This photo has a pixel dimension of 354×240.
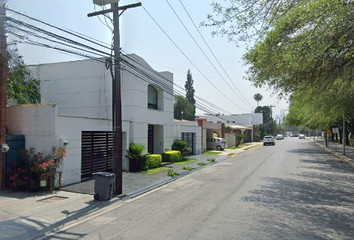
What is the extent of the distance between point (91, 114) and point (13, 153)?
24.6ft

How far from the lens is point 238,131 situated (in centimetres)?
5981

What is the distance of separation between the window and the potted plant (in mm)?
4784

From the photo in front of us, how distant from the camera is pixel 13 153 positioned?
1120 cm

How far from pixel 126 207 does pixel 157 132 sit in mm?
13213

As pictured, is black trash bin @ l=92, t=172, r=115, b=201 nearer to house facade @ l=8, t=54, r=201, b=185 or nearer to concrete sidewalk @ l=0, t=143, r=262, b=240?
concrete sidewalk @ l=0, t=143, r=262, b=240

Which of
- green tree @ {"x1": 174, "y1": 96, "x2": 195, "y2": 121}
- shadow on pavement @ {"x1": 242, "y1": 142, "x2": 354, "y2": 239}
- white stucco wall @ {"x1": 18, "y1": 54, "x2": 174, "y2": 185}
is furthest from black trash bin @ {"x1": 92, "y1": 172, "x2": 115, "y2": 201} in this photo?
green tree @ {"x1": 174, "y1": 96, "x2": 195, "y2": 121}

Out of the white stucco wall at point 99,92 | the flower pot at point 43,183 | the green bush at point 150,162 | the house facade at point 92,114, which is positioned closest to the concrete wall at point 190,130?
the house facade at point 92,114

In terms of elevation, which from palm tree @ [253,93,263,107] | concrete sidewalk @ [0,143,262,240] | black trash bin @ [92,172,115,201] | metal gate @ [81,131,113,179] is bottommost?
concrete sidewalk @ [0,143,262,240]

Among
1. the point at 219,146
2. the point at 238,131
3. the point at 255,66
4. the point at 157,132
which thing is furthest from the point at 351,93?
the point at 238,131

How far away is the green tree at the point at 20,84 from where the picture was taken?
44.5ft

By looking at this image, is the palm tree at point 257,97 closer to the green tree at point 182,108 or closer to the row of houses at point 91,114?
the green tree at point 182,108

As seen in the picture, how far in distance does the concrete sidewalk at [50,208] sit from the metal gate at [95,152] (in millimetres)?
1470

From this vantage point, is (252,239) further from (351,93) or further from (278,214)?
(351,93)

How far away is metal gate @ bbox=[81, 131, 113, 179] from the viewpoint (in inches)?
545
